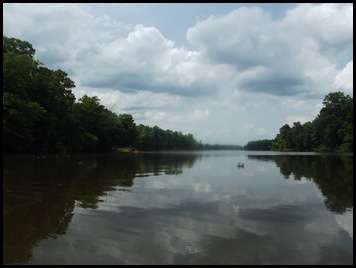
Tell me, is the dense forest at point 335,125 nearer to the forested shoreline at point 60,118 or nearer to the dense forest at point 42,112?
the forested shoreline at point 60,118

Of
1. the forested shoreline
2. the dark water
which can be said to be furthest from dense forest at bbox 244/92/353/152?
the dark water

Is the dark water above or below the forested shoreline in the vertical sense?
below

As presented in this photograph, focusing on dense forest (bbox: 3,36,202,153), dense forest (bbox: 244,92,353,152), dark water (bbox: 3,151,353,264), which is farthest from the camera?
dense forest (bbox: 244,92,353,152)

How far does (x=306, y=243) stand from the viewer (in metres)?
9.13

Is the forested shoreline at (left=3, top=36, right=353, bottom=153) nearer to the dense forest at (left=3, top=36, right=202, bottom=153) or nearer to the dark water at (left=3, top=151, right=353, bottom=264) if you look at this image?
the dense forest at (left=3, top=36, right=202, bottom=153)

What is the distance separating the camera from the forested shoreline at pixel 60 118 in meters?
48.8

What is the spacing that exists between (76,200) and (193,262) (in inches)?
332

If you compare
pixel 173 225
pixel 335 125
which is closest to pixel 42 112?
pixel 173 225

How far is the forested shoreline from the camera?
160 ft

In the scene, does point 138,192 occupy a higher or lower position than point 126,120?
lower

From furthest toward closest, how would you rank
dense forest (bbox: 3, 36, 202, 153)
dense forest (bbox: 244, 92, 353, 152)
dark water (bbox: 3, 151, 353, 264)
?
dense forest (bbox: 244, 92, 353, 152) → dense forest (bbox: 3, 36, 202, 153) → dark water (bbox: 3, 151, 353, 264)

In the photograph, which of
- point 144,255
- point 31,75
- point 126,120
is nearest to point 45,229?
point 144,255

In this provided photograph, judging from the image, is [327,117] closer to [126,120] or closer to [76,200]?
[126,120]

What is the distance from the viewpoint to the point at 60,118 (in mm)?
68875
